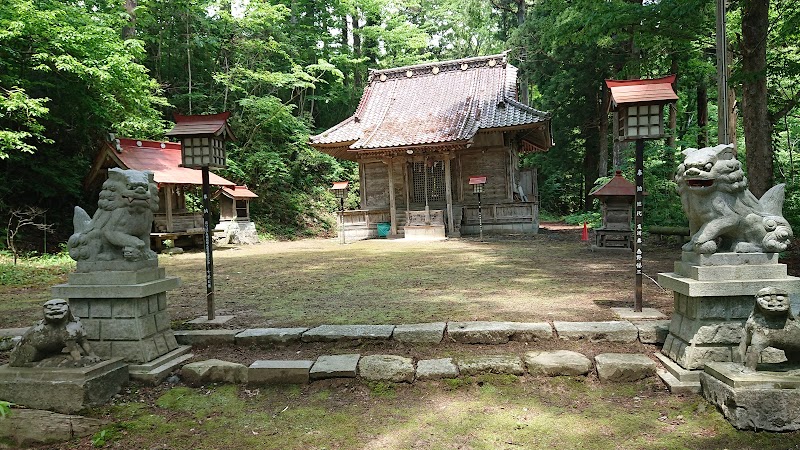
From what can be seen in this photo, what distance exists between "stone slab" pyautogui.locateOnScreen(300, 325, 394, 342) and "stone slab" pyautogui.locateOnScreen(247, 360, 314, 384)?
556mm

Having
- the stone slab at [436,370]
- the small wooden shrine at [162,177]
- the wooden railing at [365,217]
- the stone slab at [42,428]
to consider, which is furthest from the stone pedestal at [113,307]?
the wooden railing at [365,217]

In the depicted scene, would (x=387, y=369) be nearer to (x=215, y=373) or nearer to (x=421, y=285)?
(x=215, y=373)

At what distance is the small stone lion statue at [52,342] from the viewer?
11.7 ft

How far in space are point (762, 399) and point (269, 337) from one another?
4.17 m

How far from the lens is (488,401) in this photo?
11.5 feet

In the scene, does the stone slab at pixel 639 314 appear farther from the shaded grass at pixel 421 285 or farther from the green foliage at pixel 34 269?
the green foliage at pixel 34 269

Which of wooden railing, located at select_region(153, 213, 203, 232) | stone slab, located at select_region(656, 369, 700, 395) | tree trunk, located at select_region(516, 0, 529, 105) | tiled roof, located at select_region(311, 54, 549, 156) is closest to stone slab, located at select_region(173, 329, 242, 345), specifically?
stone slab, located at select_region(656, 369, 700, 395)

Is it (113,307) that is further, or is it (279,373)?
(113,307)

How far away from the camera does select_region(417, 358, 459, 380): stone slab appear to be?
3.82 metres

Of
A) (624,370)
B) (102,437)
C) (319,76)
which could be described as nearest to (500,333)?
(624,370)

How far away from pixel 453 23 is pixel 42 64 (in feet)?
82.9

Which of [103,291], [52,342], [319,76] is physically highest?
[319,76]

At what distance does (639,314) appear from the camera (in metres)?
4.86

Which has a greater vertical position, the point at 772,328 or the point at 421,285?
the point at 772,328
